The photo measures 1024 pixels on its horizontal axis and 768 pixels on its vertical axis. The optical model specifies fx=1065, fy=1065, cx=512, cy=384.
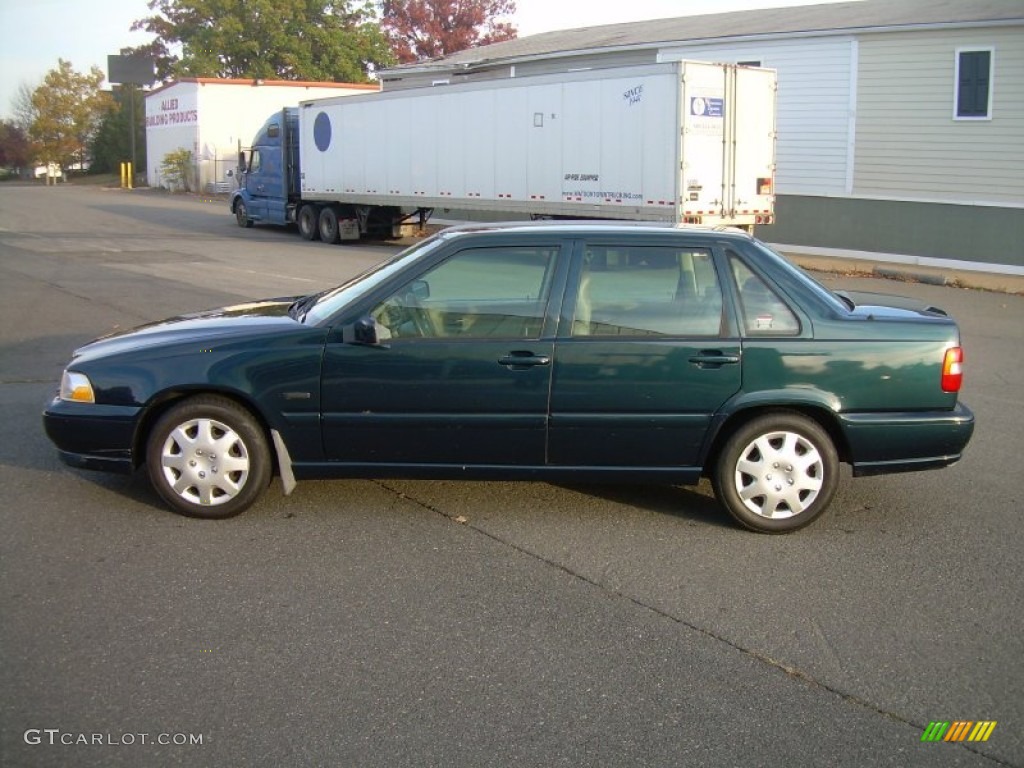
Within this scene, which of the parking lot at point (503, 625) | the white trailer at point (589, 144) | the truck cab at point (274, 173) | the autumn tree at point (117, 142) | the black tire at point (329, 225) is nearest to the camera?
the parking lot at point (503, 625)

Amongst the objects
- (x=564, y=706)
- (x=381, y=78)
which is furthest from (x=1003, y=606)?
(x=381, y=78)

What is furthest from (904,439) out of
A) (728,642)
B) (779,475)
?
(728,642)

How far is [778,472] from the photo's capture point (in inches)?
215

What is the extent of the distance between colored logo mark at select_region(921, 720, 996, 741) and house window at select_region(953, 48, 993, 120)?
63.4 ft

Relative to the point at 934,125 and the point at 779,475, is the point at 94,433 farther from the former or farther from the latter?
the point at 934,125

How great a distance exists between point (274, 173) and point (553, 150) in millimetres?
10694

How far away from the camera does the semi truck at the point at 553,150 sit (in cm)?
1811

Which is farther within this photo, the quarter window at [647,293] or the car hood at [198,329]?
the car hood at [198,329]

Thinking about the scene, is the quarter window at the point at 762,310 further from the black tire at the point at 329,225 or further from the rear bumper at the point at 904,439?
the black tire at the point at 329,225

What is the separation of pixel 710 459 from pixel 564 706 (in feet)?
7.21

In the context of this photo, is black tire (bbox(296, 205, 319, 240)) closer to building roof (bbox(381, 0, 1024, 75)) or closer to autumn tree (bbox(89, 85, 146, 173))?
building roof (bbox(381, 0, 1024, 75))

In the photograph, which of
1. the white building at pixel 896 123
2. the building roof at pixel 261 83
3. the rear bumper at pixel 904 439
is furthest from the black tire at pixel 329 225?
the building roof at pixel 261 83

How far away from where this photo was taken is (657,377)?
213 inches

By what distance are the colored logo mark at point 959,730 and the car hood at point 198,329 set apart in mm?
3611
